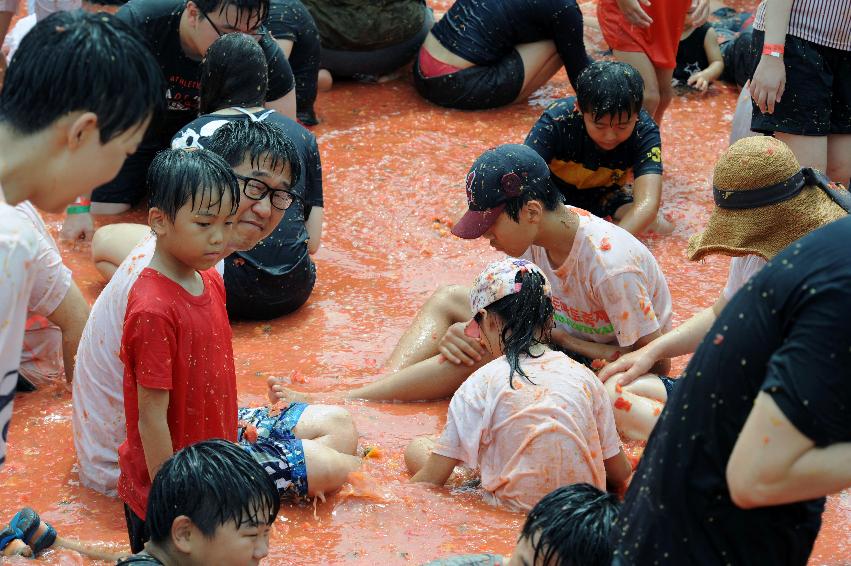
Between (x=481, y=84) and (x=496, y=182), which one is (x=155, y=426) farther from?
(x=481, y=84)

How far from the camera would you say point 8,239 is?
1.78 m

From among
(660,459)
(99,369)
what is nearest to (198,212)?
(99,369)

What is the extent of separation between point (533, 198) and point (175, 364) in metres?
1.60

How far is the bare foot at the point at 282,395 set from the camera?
13.3ft

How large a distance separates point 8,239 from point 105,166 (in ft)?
0.82

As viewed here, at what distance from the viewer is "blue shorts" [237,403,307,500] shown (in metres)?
3.41

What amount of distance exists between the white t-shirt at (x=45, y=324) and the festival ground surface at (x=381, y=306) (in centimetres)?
10

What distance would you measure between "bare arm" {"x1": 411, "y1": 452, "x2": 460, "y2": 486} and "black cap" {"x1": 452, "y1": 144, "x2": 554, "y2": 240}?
93 centimetres

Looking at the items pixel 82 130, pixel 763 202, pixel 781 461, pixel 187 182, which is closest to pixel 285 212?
pixel 187 182

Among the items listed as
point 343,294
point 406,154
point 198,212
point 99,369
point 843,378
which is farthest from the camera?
point 406,154

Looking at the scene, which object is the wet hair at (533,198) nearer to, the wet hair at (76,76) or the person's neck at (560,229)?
the person's neck at (560,229)

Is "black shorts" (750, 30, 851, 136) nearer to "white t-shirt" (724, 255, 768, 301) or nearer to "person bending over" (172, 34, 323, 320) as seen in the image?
"white t-shirt" (724, 255, 768, 301)

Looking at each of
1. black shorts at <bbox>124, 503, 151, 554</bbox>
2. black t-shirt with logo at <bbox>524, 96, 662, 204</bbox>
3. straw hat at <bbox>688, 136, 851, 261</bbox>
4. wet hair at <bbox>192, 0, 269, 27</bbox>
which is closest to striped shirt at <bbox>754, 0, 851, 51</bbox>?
black t-shirt with logo at <bbox>524, 96, 662, 204</bbox>

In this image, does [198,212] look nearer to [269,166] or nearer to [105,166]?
[269,166]
